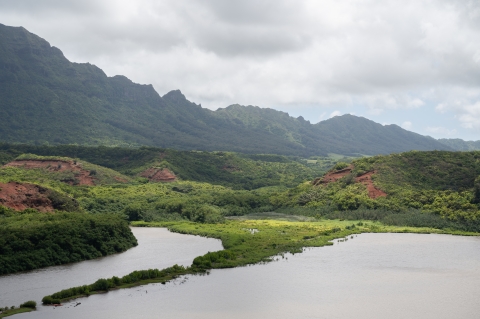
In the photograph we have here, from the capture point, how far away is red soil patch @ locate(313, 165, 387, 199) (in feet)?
250

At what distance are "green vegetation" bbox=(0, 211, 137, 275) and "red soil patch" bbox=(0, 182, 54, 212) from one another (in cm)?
356

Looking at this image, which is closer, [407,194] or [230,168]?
[407,194]

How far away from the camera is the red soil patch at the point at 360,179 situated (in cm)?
7606

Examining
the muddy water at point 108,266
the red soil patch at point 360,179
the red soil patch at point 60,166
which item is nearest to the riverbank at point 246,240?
the muddy water at point 108,266

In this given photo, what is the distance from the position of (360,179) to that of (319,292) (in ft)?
172

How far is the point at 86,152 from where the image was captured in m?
142

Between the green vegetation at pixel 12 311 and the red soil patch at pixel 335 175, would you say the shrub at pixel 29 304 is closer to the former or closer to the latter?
the green vegetation at pixel 12 311

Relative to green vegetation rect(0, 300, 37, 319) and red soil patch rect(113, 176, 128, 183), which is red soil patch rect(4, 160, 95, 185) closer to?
red soil patch rect(113, 176, 128, 183)

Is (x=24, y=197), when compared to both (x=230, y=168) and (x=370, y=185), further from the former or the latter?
(x=230, y=168)

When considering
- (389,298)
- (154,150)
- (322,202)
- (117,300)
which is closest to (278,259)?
(389,298)

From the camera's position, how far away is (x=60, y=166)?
108 metres

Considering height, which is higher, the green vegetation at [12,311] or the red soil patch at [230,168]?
the red soil patch at [230,168]

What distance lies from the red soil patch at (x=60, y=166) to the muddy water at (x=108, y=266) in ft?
161

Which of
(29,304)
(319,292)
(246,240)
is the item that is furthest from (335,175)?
(29,304)
